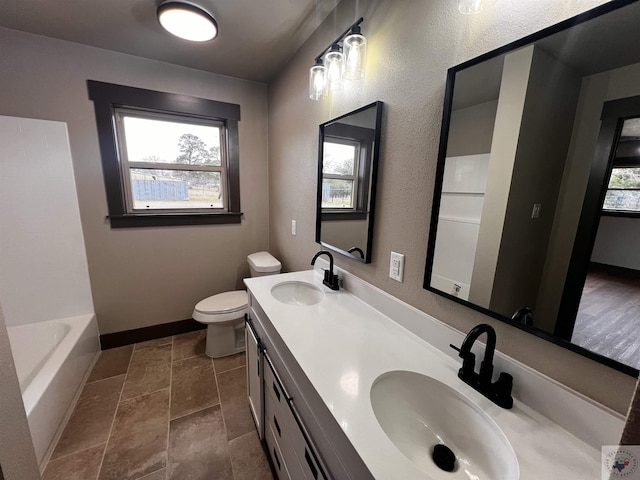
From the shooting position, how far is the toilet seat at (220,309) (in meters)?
2.00

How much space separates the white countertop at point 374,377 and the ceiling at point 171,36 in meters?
1.61

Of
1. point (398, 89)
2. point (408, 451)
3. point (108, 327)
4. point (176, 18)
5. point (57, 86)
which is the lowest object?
point (108, 327)

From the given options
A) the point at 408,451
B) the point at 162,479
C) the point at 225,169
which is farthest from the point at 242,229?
the point at 408,451

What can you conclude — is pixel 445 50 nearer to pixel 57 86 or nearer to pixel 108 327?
pixel 57 86

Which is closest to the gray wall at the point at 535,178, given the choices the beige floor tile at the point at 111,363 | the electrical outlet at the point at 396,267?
the electrical outlet at the point at 396,267

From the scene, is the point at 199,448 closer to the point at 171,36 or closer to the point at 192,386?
the point at 192,386

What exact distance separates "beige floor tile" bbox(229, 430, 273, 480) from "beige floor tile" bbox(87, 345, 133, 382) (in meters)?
1.20

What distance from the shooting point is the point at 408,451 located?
67cm

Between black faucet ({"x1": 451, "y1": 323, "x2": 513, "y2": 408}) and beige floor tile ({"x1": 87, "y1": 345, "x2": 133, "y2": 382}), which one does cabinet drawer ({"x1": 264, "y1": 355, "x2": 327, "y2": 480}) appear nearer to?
black faucet ({"x1": 451, "y1": 323, "x2": 513, "y2": 408})

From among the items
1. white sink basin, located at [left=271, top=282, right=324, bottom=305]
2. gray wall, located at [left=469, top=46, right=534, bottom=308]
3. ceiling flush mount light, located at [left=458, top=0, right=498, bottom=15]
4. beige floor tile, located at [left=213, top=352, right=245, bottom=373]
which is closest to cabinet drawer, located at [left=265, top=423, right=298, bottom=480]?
white sink basin, located at [left=271, top=282, right=324, bottom=305]

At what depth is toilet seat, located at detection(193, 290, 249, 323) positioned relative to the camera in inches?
78.8

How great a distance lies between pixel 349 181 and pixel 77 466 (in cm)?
206

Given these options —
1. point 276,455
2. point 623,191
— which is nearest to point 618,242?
point 623,191

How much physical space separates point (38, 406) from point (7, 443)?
0.68 meters
